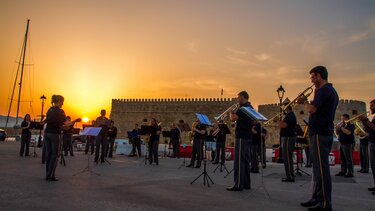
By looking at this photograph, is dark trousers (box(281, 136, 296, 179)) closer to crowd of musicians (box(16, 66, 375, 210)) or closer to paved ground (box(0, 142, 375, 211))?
crowd of musicians (box(16, 66, 375, 210))

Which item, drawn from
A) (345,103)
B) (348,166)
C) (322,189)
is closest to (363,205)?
(322,189)

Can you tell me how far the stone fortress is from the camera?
2372 inches

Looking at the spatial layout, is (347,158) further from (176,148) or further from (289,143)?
(176,148)

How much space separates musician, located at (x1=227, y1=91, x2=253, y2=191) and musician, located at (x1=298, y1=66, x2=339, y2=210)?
1954 mm

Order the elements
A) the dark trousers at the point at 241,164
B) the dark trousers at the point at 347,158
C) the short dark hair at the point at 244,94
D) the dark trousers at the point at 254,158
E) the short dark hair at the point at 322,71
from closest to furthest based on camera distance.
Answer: the short dark hair at the point at 322,71, the dark trousers at the point at 241,164, the short dark hair at the point at 244,94, the dark trousers at the point at 347,158, the dark trousers at the point at 254,158

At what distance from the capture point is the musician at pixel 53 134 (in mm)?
7809

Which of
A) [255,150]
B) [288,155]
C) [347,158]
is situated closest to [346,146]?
[347,158]

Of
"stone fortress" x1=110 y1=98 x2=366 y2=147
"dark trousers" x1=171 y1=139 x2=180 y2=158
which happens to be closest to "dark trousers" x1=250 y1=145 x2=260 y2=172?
"dark trousers" x1=171 y1=139 x2=180 y2=158

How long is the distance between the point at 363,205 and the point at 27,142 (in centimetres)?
1440

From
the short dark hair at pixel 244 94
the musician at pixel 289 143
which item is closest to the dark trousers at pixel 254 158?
the musician at pixel 289 143

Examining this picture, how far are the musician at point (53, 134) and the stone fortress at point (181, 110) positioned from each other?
165 ft

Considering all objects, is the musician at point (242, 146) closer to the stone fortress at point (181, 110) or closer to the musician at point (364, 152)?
the musician at point (364, 152)

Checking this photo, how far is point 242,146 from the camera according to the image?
7.41m

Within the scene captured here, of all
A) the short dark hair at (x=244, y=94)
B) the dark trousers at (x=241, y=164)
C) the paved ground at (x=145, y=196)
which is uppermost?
the short dark hair at (x=244, y=94)
